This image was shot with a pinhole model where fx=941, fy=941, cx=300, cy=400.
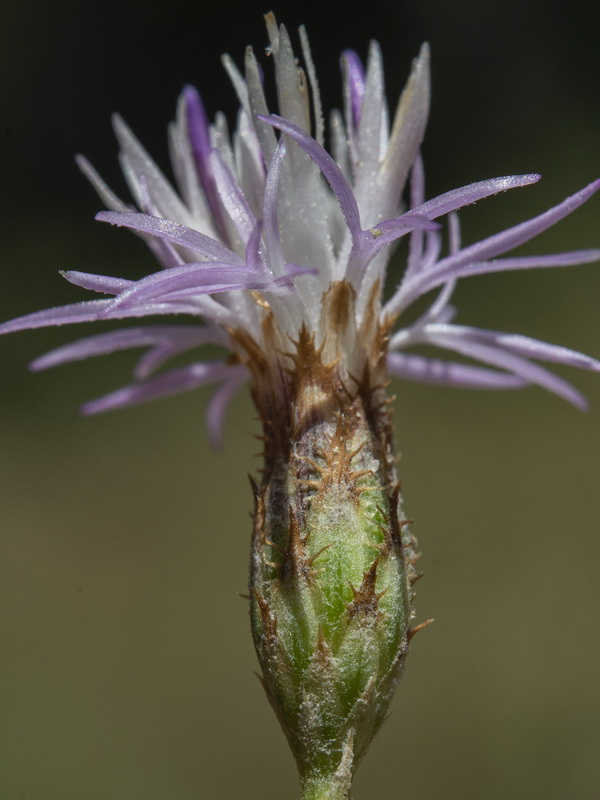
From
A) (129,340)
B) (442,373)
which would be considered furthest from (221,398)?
(442,373)

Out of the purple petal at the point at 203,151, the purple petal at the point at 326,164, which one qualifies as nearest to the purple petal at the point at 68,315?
the purple petal at the point at 203,151

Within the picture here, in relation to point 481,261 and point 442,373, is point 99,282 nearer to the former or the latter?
point 481,261

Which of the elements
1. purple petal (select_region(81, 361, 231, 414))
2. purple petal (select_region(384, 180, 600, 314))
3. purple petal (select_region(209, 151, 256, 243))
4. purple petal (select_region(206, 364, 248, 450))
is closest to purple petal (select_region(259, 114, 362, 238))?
purple petal (select_region(209, 151, 256, 243))

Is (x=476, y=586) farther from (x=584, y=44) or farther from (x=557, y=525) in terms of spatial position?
(x=584, y=44)

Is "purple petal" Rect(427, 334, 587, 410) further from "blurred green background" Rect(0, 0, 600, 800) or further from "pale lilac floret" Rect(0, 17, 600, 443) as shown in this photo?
"blurred green background" Rect(0, 0, 600, 800)

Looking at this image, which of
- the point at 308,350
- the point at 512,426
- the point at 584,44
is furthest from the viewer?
the point at 584,44

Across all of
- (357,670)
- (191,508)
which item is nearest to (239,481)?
(191,508)
